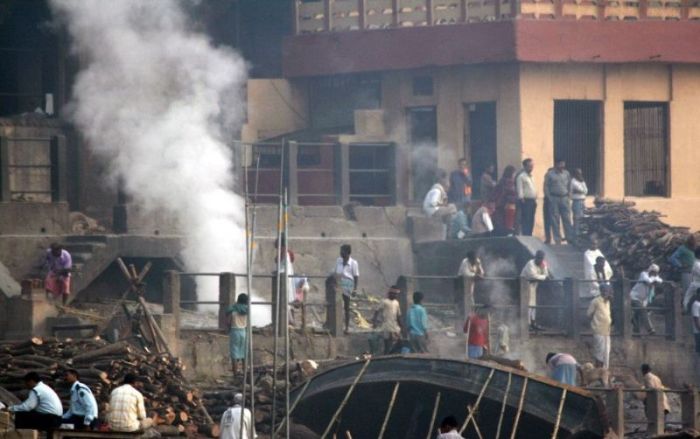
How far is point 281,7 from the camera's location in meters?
47.8

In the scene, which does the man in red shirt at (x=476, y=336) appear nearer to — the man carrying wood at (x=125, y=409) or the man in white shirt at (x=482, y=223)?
the man in white shirt at (x=482, y=223)

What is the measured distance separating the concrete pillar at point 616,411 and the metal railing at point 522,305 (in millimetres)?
4840

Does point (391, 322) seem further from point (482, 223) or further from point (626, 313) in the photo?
point (482, 223)

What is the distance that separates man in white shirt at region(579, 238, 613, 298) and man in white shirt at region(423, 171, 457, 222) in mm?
2961

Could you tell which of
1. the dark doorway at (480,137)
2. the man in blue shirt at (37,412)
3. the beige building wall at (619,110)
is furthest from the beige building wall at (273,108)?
the man in blue shirt at (37,412)

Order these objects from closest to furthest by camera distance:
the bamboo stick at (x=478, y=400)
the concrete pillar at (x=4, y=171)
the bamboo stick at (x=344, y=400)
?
the bamboo stick at (x=478, y=400)
the bamboo stick at (x=344, y=400)
the concrete pillar at (x=4, y=171)

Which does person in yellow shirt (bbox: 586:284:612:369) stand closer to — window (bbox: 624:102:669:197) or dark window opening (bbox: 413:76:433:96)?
window (bbox: 624:102:669:197)

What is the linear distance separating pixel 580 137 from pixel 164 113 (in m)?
7.51

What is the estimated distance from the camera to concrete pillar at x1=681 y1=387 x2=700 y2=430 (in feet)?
110

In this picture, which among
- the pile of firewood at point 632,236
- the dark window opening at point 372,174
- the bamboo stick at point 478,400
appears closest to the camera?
the bamboo stick at point 478,400

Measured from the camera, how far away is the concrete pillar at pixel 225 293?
37.1 metres

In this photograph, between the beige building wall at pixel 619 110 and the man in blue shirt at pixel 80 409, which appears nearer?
the man in blue shirt at pixel 80 409

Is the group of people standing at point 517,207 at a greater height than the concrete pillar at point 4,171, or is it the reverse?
the concrete pillar at point 4,171

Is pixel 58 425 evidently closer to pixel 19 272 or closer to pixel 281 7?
pixel 19 272
